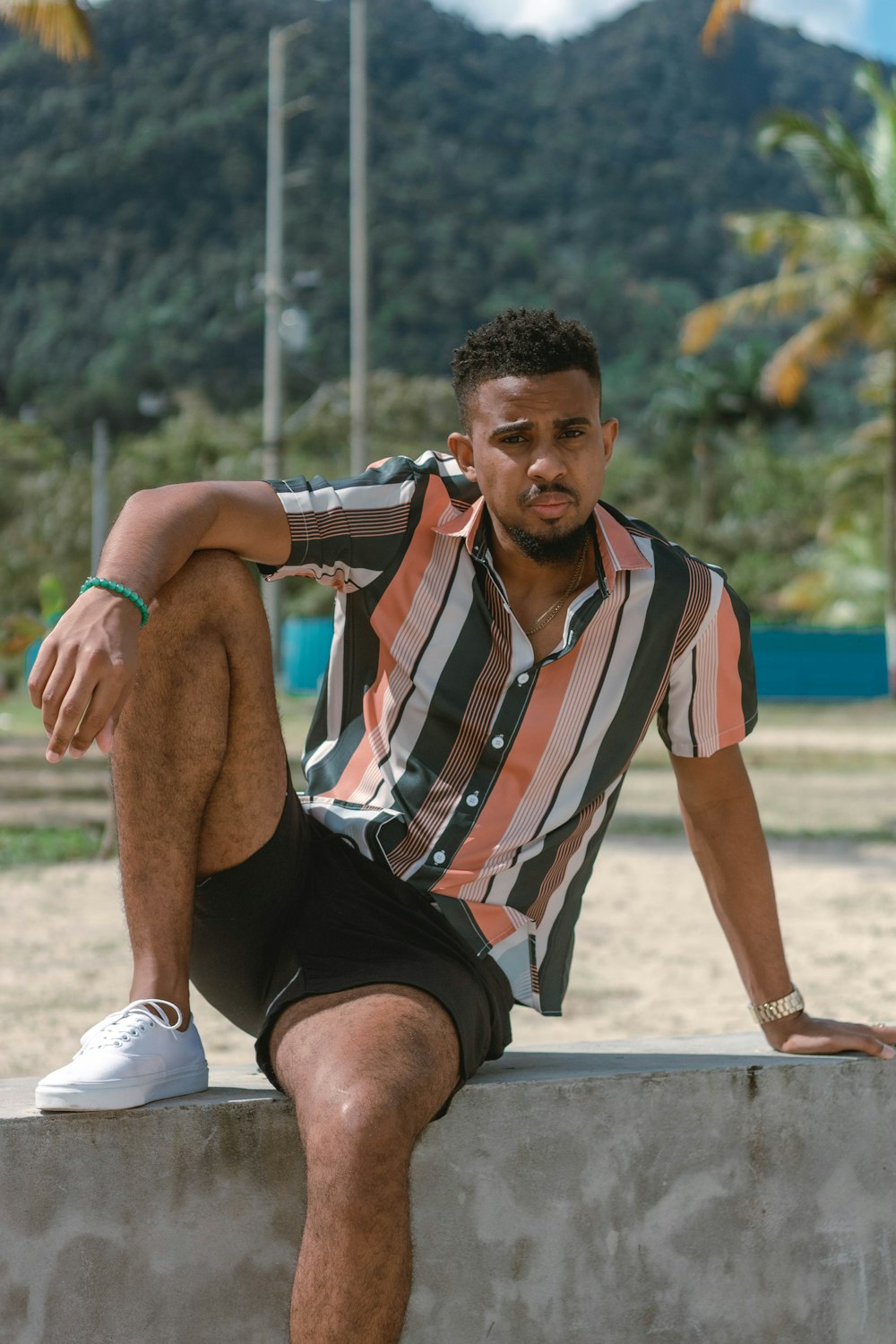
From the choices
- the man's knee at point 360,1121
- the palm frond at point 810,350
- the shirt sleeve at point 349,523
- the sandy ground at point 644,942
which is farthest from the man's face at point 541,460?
the palm frond at point 810,350

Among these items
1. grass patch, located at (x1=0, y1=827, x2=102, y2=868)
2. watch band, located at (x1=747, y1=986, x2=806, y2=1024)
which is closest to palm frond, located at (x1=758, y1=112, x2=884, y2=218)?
grass patch, located at (x1=0, y1=827, x2=102, y2=868)

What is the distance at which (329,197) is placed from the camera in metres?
71.1

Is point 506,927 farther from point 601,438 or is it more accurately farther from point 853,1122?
point 601,438

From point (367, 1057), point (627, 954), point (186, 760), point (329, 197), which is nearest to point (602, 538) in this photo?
point (186, 760)

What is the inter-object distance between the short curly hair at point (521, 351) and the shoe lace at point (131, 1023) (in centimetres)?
116

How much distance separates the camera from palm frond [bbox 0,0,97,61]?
426 inches

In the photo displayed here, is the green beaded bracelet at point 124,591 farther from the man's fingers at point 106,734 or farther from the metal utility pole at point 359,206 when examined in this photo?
the metal utility pole at point 359,206

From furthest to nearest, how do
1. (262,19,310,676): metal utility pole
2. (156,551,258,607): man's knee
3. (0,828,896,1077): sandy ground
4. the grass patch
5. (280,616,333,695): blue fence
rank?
(280,616,333,695): blue fence → (262,19,310,676): metal utility pole → the grass patch → (0,828,896,1077): sandy ground → (156,551,258,607): man's knee

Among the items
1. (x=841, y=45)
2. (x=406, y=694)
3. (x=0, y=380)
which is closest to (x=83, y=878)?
(x=406, y=694)

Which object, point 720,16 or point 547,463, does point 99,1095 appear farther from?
point 720,16

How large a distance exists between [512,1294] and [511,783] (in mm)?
837

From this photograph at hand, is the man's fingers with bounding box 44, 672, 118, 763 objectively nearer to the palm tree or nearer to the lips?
the lips

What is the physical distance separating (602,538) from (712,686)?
13.4 inches

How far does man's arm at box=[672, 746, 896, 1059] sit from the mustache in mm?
556
